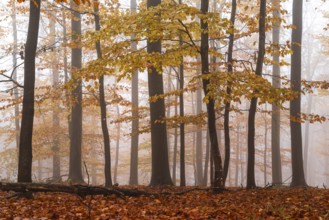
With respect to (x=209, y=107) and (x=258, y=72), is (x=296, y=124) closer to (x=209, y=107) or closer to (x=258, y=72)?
(x=258, y=72)

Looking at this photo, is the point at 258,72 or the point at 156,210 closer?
the point at 156,210

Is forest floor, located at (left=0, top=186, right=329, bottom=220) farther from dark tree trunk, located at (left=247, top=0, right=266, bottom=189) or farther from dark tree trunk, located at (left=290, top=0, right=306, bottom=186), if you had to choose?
dark tree trunk, located at (left=290, top=0, right=306, bottom=186)

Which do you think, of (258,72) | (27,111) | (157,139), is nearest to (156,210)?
(27,111)

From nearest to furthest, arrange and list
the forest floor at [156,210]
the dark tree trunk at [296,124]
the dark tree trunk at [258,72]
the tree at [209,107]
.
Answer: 1. the forest floor at [156,210]
2. the tree at [209,107]
3. the dark tree trunk at [258,72]
4. the dark tree trunk at [296,124]

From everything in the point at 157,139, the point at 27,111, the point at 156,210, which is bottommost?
the point at 156,210

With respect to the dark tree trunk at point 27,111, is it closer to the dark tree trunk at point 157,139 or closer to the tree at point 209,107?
the tree at point 209,107

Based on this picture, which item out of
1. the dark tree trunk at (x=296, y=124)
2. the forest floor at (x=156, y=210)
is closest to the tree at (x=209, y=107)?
the forest floor at (x=156, y=210)

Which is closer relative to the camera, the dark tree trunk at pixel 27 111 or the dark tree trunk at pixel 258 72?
the dark tree trunk at pixel 27 111

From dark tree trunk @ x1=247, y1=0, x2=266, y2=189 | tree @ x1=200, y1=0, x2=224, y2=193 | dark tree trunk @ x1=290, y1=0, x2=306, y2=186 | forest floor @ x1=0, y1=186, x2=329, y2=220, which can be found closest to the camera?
forest floor @ x1=0, y1=186, x2=329, y2=220

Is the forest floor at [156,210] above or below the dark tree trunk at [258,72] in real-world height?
below

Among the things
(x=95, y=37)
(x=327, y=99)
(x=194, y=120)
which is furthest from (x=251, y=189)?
(x=327, y=99)

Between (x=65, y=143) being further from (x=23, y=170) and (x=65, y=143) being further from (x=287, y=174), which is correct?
(x=287, y=174)

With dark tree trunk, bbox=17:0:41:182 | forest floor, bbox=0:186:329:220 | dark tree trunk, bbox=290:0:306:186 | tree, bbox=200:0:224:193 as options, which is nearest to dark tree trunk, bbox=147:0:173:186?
tree, bbox=200:0:224:193

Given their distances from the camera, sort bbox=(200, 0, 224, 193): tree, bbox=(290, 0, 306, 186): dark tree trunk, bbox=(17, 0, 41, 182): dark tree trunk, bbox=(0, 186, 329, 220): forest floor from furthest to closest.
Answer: bbox=(290, 0, 306, 186): dark tree trunk, bbox=(200, 0, 224, 193): tree, bbox=(17, 0, 41, 182): dark tree trunk, bbox=(0, 186, 329, 220): forest floor
